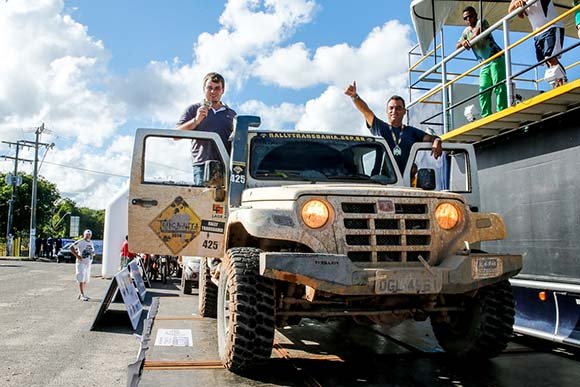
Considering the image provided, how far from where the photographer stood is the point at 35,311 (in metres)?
9.91

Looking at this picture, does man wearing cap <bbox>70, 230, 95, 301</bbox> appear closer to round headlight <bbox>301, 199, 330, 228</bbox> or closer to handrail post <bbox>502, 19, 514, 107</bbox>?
round headlight <bbox>301, 199, 330, 228</bbox>

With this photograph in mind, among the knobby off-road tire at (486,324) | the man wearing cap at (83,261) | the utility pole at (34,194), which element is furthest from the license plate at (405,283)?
the utility pole at (34,194)

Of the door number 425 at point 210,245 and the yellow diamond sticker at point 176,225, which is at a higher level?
the yellow diamond sticker at point 176,225

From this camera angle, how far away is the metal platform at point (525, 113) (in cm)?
481

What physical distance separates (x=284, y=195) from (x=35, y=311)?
7.93 m

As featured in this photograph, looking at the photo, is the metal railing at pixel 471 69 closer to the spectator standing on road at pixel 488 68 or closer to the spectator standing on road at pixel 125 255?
the spectator standing on road at pixel 488 68

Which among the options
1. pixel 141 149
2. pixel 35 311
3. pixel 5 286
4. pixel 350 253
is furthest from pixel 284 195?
pixel 5 286

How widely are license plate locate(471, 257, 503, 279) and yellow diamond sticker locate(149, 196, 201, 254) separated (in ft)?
8.41

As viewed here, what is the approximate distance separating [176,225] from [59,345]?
3143 mm

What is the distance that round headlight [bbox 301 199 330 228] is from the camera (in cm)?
386

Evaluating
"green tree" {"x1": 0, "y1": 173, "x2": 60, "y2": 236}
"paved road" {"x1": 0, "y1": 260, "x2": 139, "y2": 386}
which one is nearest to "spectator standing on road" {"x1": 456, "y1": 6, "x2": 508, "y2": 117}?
"paved road" {"x1": 0, "y1": 260, "x2": 139, "y2": 386}

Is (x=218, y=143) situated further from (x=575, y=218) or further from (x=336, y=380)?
(x=575, y=218)

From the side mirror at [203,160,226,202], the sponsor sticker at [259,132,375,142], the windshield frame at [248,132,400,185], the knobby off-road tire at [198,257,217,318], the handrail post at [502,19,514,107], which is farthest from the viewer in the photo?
the knobby off-road tire at [198,257,217,318]

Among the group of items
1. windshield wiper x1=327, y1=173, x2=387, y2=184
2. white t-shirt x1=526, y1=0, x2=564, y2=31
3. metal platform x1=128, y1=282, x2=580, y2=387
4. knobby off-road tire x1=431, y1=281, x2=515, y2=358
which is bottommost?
metal platform x1=128, y1=282, x2=580, y2=387
